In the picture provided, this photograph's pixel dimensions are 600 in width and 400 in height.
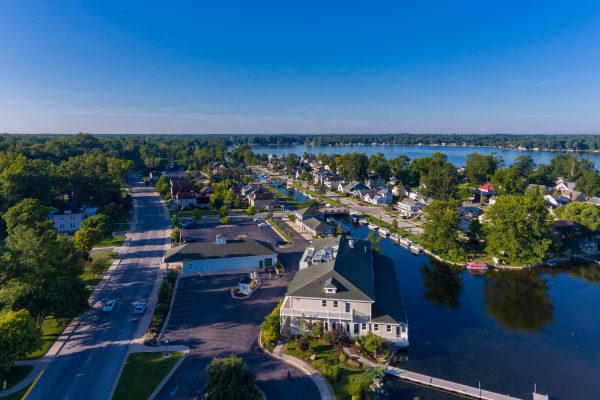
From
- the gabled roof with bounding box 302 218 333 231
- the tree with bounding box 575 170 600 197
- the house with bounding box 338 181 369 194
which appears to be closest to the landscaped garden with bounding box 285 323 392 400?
the gabled roof with bounding box 302 218 333 231

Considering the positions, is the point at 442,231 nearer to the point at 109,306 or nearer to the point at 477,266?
the point at 477,266

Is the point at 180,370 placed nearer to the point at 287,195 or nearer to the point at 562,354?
the point at 562,354

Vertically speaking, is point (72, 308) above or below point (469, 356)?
above

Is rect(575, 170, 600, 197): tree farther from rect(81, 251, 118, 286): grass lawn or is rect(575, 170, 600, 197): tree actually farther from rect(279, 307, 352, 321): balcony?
rect(81, 251, 118, 286): grass lawn

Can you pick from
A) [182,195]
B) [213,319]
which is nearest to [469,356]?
[213,319]

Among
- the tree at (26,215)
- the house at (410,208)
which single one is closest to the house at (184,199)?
the tree at (26,215)

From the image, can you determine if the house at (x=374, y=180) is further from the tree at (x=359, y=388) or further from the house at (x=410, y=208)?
the tree at (x=359, y=388)
